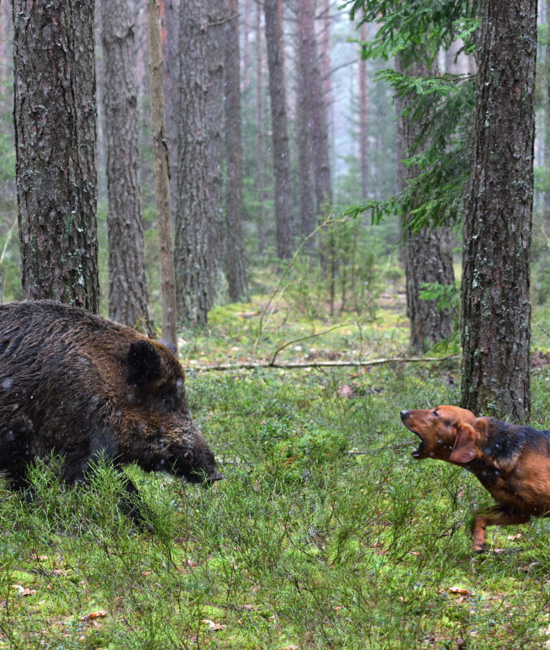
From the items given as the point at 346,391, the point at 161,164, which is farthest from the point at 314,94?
the point at 346,391

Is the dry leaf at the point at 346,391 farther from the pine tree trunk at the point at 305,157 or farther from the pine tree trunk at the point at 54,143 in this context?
the pine tree trunk at the point at 305,157

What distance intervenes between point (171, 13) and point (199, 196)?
1468 cm

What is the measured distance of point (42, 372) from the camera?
488cm

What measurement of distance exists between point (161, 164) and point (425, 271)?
17.1ft

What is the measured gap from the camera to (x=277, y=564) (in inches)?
144

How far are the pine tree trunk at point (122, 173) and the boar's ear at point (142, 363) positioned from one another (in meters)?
7.43

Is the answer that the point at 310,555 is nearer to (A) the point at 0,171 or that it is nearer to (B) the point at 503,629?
(B) the point at 503,629

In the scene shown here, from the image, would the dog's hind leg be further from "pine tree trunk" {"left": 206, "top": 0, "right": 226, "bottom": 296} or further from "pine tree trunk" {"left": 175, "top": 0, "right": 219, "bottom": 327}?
"pine tree trunk" {"left": 206, "top": 0, "right": 226, "bottom": 296}

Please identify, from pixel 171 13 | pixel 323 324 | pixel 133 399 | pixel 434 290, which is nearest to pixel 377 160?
pixel 171 13

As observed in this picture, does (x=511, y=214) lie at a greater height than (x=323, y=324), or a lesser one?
greater

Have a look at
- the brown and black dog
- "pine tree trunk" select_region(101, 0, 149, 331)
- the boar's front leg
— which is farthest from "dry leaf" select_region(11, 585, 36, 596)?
"pine tree trunk" select_region(101, 0, 149, 331)

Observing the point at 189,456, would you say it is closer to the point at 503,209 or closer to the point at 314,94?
the point at 503,209

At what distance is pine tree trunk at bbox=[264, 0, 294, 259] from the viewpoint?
25.4 m

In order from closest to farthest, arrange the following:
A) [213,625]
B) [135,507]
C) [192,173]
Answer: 1. [213,625]
2. [135,507]
3. [192,173]
